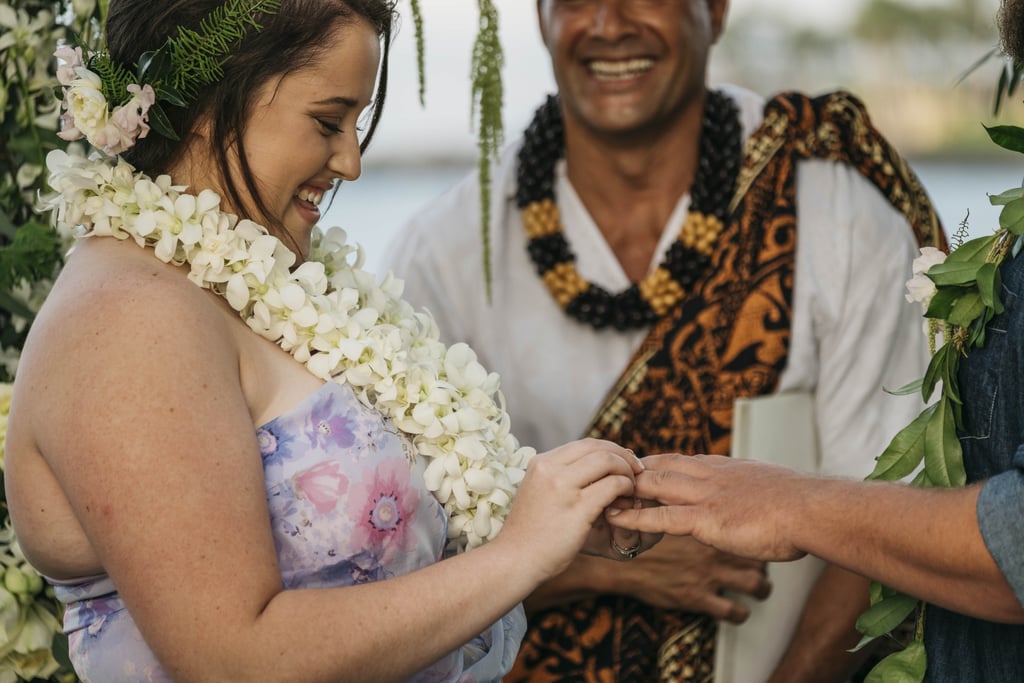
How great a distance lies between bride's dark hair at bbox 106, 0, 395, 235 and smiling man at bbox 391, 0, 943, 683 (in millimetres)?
1108

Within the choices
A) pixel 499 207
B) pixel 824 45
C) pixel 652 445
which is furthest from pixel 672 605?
pixel 824 45

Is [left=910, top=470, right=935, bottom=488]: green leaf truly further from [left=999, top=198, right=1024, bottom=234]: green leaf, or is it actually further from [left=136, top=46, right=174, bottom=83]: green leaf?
[left=136, top=46, right=174, bottom=83]: green leaf

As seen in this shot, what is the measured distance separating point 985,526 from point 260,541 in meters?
0.77

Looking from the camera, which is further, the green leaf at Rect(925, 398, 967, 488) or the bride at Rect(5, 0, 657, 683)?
the green leaf at Rect(925, 398, 967, 488)

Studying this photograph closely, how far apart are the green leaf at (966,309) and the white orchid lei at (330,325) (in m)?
0.60

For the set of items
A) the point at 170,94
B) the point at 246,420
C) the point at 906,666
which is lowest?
the point at 906,666

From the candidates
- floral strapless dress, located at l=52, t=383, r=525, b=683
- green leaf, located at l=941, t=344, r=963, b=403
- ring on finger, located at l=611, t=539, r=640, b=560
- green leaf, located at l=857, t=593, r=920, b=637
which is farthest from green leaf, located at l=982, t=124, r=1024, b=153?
floral strapless dress, located at l=52, t=383, r=525, b=683

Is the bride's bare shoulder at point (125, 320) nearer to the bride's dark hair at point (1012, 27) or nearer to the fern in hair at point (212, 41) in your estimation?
the fern in hair at point (212, 41)

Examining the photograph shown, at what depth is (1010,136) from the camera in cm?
157

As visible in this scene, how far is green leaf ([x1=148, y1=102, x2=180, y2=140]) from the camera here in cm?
153

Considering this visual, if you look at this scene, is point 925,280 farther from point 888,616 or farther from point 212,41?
point 212,41

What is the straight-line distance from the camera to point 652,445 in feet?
8.14

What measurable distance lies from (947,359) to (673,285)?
98 centimetres

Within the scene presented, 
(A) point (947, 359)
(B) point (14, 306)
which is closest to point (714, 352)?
(A) point (947, 359)
